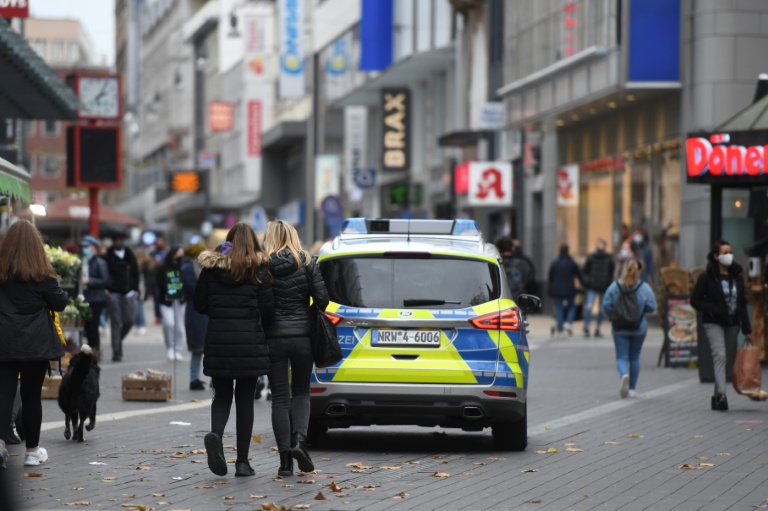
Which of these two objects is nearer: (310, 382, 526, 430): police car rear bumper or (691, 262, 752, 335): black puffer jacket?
(310, 382, 526, 430): police car rear bumper

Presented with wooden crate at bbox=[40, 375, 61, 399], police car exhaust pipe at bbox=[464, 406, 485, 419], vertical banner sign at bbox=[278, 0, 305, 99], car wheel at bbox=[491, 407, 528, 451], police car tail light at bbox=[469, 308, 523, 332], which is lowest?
wooden crate at bbox=[40, 375, 61, 399]

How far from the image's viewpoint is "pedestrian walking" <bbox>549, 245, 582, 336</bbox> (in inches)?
1292

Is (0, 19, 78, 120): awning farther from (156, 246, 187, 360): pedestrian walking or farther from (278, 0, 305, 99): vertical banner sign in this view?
(278, 0, 305, 99): vertical banner sign

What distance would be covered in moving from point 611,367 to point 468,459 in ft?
39.2

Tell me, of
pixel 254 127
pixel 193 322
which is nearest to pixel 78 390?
pixel 193 322

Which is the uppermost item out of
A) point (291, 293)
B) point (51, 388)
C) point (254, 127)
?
point (254, 127)

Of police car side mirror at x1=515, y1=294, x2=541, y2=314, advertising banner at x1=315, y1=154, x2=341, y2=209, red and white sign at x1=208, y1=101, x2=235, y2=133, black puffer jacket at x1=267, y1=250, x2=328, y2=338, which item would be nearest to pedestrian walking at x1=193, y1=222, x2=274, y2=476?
black puffer jacket at x1=267, y1=250, x2=328, y2=338

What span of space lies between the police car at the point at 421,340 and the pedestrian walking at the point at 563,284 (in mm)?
19616

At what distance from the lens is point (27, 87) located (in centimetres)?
2362

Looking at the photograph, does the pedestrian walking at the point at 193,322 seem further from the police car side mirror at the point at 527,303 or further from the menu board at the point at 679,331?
the menu board at the point at 679,331

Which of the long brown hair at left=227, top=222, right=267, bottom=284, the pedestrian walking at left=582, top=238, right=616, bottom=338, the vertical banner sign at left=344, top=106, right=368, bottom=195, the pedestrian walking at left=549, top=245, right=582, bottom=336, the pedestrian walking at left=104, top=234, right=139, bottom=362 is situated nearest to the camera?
the long brown hair at left=227, top=222, right=267, bottom=284

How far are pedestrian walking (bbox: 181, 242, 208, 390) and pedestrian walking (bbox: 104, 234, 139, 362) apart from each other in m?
5.12

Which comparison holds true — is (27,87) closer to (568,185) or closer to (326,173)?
(568,185)

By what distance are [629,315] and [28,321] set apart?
29.4 feet
